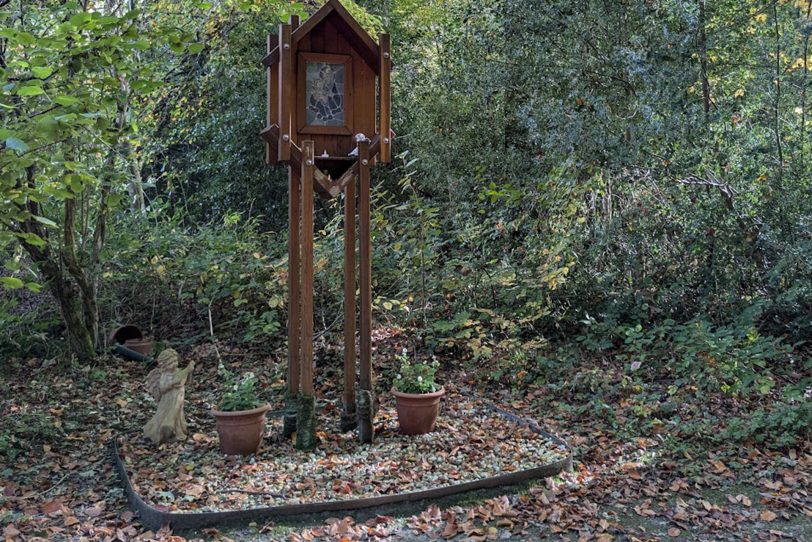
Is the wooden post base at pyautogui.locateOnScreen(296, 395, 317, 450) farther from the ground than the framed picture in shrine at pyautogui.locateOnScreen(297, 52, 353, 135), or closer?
closer

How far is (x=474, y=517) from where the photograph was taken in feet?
12.6

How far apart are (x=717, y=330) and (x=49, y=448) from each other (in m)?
5.41

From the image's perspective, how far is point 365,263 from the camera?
4.97 metres

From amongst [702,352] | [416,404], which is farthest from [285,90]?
[702,352]

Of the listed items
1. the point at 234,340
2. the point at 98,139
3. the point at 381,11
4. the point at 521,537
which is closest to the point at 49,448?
the point at 98,139

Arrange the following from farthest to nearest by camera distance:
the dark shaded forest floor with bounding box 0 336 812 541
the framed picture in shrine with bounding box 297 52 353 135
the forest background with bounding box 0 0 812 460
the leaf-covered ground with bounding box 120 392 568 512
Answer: the forest background with bounding box 0 0 812 460
the framed picture in shrine with bounding box 297 52 353 135
the leaf-covered ground with bounding box 120 392 568 512
the dark shaded forest floor with bounding box 0 336 812 541

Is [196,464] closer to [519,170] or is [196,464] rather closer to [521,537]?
[521,537]

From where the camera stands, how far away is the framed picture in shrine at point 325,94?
15.7 feet

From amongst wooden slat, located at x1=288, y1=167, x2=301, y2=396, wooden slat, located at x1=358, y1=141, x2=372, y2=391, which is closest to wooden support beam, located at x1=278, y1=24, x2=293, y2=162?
wooden slat, located at x1=288, y1=167, x2=301, y2=396

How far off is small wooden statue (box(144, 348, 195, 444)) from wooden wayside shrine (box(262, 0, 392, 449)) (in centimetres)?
76

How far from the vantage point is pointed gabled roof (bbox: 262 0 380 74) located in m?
4.67

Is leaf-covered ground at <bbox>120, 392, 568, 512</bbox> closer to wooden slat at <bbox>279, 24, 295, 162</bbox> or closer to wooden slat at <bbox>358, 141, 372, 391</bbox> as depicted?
wooden slat at <bbox>358, 141, 372, 391</bbox>

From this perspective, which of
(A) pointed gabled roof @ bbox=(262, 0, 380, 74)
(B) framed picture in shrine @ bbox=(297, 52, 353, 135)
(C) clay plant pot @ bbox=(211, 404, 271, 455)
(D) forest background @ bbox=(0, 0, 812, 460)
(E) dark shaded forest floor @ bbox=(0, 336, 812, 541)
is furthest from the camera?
(D) forest background @ bbox=(0, 0, 812, 460)

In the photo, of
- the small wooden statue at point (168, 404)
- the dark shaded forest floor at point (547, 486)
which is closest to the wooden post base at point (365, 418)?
the dark shaded forest floor at point (547, 486)
